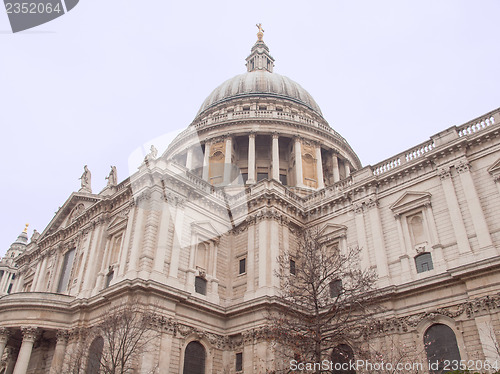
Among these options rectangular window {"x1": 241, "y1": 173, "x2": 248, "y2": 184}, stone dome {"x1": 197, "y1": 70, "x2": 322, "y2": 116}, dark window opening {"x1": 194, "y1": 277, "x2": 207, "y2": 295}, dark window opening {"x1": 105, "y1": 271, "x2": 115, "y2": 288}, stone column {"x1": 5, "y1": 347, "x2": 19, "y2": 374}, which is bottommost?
stone column {"x1": 5, "y1": 347, "x2": 19, "y2": 374}

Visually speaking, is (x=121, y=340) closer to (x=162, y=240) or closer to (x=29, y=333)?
(x=162, y=240)

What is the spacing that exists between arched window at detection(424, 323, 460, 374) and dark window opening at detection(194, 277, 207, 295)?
12406 mm

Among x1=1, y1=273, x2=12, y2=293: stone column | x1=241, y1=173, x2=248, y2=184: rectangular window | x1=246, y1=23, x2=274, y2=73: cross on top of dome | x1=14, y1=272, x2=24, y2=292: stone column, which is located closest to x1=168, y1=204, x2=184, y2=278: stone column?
x1=241, y1=173, x2=248, y2=184: rectangular window

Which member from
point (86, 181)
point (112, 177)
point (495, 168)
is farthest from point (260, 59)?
point (495, 168)

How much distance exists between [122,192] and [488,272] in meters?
21.5

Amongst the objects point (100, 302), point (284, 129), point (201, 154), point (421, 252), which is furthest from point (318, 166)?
point (100, 302)

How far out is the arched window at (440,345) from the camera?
66.0 feet

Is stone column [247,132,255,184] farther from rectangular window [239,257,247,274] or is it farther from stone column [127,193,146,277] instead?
stone column [127,193,146,277]

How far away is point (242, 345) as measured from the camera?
2425 cm

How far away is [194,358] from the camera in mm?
23312

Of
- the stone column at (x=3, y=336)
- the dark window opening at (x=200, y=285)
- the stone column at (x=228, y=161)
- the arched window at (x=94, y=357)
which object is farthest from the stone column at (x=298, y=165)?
the stone column at (x=3, y=336)

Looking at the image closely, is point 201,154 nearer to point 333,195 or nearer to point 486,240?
point 333,195

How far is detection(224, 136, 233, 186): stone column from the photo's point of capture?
41.2 m

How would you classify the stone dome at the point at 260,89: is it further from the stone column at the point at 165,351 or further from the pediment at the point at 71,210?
the stone column at the point at 165,351
